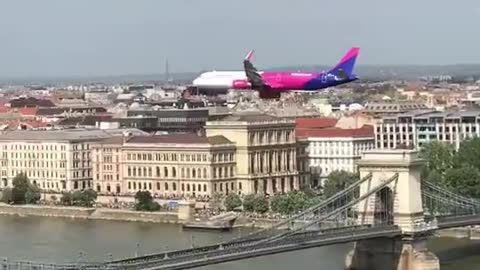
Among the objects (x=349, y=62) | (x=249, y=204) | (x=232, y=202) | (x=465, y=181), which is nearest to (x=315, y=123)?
(x=232, y=202)

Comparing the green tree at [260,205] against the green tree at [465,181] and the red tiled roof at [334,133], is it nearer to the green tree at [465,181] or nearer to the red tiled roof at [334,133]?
the green tree at [465,181]

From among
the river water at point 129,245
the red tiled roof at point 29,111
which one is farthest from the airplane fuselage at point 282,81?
the red tiled roof at point 29,111

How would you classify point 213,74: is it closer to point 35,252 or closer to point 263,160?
point 35,252

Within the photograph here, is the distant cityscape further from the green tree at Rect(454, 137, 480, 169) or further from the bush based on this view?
Answer: the green tree at Rect(454, 137, 480, 169)

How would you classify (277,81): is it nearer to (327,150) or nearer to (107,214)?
(107,214)

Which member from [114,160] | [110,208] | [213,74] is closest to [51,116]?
[114,160]

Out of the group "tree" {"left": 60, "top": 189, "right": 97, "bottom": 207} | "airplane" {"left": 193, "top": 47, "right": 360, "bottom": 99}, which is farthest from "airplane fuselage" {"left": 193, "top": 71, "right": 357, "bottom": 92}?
"tree" {"left": 60, "top": 189, "right": 97, "bottom": 207}
